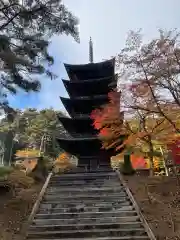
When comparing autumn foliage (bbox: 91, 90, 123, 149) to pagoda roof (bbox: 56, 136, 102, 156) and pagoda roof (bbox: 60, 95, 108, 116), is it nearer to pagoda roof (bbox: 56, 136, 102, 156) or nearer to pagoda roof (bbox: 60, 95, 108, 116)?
pagoda roof (bbox: 56, 136, 102, 156)

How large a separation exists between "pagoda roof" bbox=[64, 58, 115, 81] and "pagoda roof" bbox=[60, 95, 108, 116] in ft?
8.00

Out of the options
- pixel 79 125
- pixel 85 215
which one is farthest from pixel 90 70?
pixel 85 215

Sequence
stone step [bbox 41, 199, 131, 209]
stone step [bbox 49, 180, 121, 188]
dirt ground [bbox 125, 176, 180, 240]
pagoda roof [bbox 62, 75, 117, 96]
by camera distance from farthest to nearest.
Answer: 1. pagoda roof [bbox 62, 75, 117, 96]
2. stone step [bbox 49, 180, 121, 188]
3. stone step [bbox 41, 199, 131, 209]
4. dirt ground [bbox 125, 176, 180, 240]

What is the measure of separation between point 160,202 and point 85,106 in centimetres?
1186

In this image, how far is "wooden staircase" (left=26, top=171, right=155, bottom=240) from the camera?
9.32 metres

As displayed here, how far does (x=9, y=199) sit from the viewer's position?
12859 millimetres

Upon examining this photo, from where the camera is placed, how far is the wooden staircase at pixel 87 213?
9.32m

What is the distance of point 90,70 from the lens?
23938mm

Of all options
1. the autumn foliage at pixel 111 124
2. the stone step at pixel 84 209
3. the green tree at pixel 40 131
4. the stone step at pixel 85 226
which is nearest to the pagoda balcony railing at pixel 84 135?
the autumn foliage at pixel 111 124

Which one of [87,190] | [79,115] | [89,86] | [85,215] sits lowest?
[85,215]

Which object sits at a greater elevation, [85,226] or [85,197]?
[85,197]

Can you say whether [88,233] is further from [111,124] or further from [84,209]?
[111,124]

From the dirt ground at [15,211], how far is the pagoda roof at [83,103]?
9.16 meters

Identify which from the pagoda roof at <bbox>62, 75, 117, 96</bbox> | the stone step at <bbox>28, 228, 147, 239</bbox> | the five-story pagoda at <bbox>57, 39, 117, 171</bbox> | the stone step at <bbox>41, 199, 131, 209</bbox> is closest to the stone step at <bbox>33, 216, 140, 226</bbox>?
the stone step at <bbox>28, 228, 147, 239</bbox>
